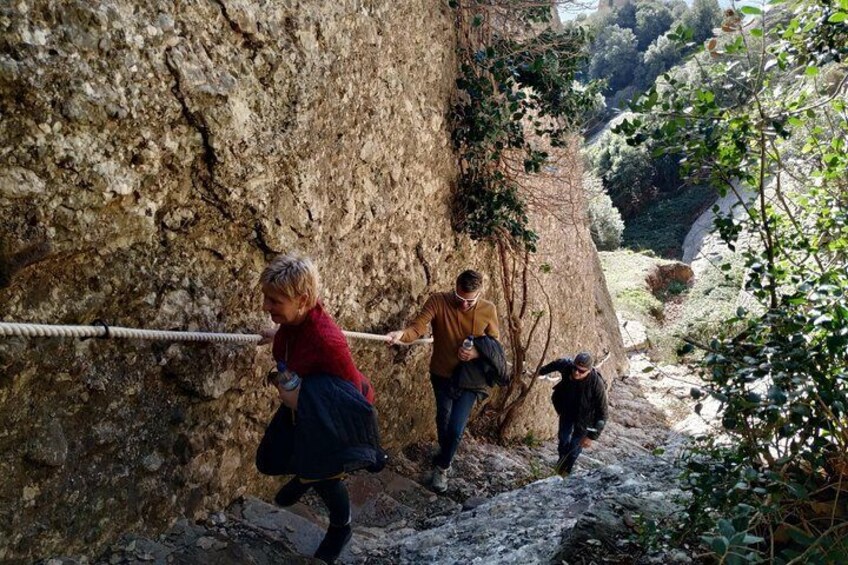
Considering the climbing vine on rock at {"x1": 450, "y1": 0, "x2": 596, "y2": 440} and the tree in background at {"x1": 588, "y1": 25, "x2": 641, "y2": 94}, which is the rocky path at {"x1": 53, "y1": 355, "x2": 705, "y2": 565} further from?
the tree in background at {"x1": 588, "y1": 25, "x2": 641, "y2": 94}

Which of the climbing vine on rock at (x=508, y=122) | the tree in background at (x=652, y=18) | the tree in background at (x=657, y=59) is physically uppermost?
the tree in background at (x=652, y=18)

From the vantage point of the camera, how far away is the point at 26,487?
8.41 ft

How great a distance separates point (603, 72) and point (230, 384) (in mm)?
49245

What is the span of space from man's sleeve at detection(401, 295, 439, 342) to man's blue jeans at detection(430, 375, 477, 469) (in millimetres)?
487

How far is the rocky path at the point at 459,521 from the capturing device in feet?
9.96

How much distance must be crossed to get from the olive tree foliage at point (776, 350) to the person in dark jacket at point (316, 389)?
1449mm

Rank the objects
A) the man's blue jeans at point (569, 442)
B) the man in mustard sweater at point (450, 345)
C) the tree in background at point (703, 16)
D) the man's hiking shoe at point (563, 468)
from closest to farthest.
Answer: the man in mustard sweater at point (450, 345) < the man's blue jeans at point (569, 442) < the man's hiking shoe at point (563, 468) < the tree in background at point (703, 16)

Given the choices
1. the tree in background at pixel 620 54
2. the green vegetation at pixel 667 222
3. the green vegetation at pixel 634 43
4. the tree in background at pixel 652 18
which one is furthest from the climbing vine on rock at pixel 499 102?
the tree in background at pixel 652 18

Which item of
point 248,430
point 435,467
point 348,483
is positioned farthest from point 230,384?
point 435,467

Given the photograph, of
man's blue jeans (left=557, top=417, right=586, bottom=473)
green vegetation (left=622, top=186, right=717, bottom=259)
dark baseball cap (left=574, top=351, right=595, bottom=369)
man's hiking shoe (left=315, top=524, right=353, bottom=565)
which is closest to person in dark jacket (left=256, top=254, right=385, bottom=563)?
man's hiking shoe (left=315, top=524, right=353, bottom=565)

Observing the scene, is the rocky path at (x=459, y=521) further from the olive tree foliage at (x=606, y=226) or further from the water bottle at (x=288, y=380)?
the olive tree foliage at (x=606, y=226)

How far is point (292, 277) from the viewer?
2877 millimetres

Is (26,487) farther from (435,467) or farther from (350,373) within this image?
(435,467)

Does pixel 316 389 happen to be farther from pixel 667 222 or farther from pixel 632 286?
pixel 667 222
